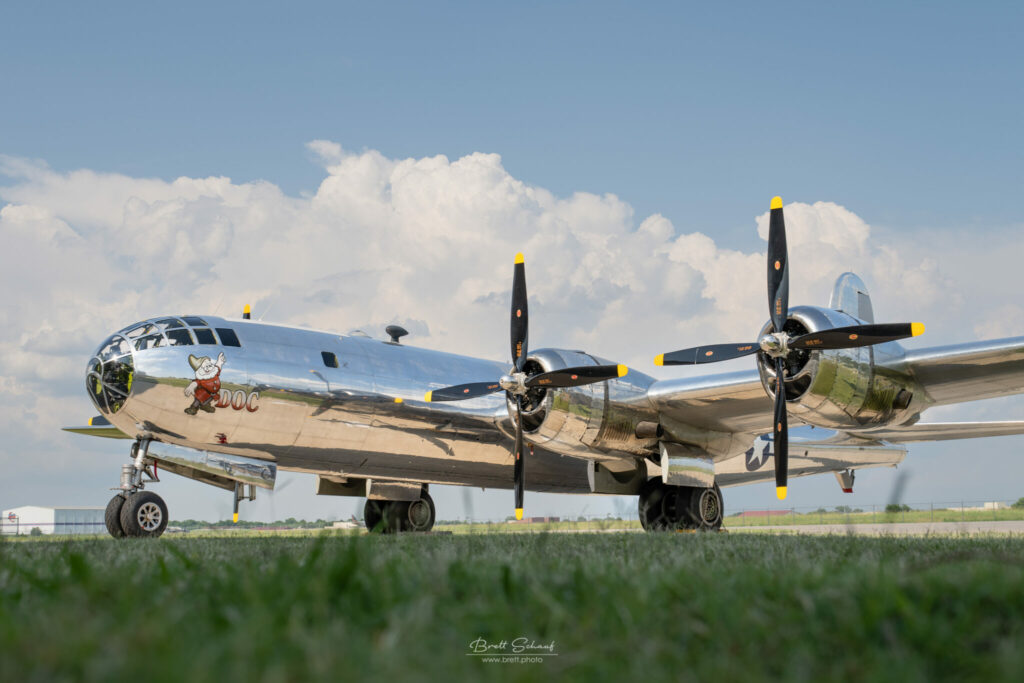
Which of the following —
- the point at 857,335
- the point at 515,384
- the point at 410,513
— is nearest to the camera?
the point at 857,335

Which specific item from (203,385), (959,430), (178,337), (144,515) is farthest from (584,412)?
(959,430)

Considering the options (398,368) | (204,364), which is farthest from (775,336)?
(204,364)

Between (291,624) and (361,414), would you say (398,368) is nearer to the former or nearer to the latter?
(361,414)

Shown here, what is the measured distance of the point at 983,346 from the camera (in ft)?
34.8

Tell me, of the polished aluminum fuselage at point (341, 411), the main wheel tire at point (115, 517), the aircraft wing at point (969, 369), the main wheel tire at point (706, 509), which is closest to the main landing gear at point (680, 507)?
the main wheel tire at point (706, 509)

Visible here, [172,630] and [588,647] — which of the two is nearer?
[172,630]

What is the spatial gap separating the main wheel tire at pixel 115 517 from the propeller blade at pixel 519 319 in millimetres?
6371

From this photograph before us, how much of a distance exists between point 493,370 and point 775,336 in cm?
671

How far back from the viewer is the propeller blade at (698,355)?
11994 millimetres

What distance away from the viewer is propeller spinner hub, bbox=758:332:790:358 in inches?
442

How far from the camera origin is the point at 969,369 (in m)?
11.1
